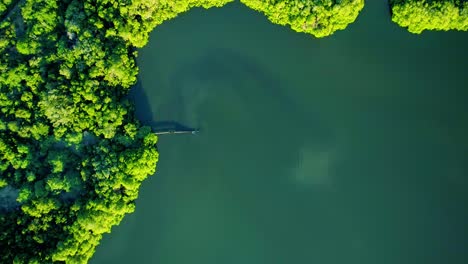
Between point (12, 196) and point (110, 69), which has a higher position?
point (110, 69)

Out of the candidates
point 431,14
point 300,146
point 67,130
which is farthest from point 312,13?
point 67,130

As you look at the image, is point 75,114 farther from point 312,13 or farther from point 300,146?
point 312,13

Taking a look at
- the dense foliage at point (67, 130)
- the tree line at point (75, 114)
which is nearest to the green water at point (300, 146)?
the tree line at point (75, 114)

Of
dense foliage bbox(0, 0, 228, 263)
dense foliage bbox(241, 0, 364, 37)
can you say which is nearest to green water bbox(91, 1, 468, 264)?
dense foliage bbox(241, 0, 364, 37)

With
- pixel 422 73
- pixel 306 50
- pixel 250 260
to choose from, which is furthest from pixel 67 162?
pixel 422 73

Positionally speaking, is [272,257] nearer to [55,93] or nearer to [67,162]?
[67,162]
